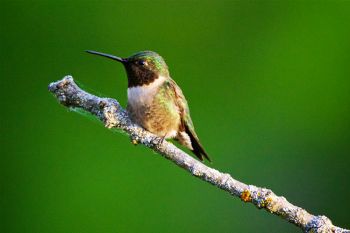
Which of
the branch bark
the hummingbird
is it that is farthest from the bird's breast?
the branch bark

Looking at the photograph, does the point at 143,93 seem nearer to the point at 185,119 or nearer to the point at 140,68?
the point at 140,68

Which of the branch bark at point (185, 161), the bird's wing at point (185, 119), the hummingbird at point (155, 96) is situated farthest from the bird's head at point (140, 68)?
the branch bark at point (185, 161)

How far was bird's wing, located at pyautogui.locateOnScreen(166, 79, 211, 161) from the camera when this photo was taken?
3686 millimetres

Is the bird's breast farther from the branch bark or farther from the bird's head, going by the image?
the branch bark

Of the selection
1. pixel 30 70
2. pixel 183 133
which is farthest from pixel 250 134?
pixel 30 70

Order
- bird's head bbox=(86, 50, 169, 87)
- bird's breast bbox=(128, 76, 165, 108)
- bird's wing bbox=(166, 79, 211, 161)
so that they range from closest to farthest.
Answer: bird's breast bbox=(128, 76, 165, 108) < bird's head bbox=(86, 50, 169, 87) < bird's wing bbox=(166, 79, 211, 161)

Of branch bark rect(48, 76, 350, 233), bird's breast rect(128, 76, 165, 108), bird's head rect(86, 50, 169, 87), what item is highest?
bird's head rect(86, 50, 169, 87)

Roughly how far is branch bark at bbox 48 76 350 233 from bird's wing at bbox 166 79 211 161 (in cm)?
60

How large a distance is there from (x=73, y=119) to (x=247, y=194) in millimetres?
2953

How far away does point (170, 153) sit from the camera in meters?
2.72

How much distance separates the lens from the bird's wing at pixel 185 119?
3.69m

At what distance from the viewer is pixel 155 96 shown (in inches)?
140

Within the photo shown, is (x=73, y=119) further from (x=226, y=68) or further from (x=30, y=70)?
(x=226, y=68)

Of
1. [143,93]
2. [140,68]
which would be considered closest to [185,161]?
[143,93]
